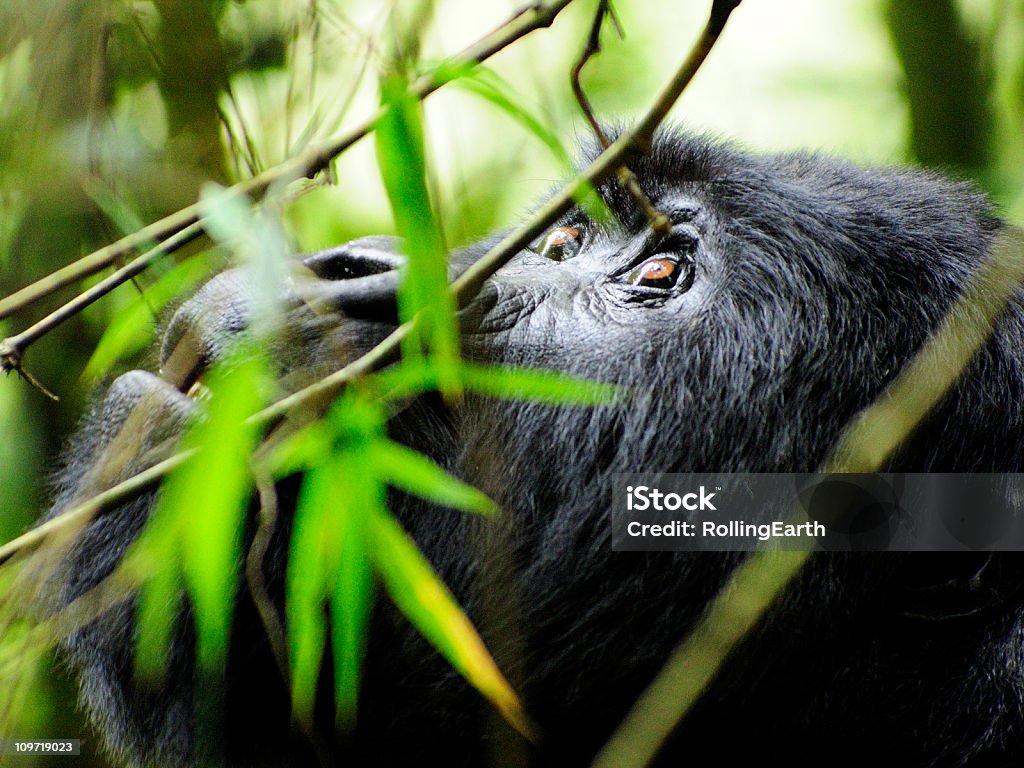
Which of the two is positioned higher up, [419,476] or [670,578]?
[419,476]

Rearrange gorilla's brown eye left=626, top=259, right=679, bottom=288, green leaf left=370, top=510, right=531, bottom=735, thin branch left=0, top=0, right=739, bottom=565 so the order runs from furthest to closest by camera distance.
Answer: gorilla's brown eye left=626, top=259, right=679, bottom=288, green leaf left=370, top=510, right=531, bottom=735, thin branch left=0, top=0, right=739, bottom=565

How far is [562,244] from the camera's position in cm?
187

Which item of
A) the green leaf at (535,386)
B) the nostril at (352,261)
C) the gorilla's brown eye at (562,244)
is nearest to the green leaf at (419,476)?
the green leaf at (535,386)

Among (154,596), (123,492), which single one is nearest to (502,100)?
(123,492)

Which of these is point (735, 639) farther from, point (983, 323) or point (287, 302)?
point (287, 302)

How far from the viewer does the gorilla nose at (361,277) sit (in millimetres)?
1362

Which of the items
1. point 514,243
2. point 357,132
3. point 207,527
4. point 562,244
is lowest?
point 562,244

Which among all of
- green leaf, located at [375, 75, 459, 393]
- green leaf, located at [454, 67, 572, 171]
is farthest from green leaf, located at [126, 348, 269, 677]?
green leaf, located at [454, 67, 572, 171]

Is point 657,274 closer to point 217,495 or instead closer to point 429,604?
point 429,604

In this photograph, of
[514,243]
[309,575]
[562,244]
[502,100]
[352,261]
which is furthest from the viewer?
[562,244]

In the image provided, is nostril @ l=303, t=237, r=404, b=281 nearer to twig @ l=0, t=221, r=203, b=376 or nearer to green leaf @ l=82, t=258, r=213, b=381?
green leaf @ l=82, t=258, r=213, b=381

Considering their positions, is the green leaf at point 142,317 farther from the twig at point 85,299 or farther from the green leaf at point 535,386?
the green leaf at point 535,386

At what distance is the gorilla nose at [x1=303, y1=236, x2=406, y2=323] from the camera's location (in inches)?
53.6

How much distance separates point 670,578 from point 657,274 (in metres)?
0.50
